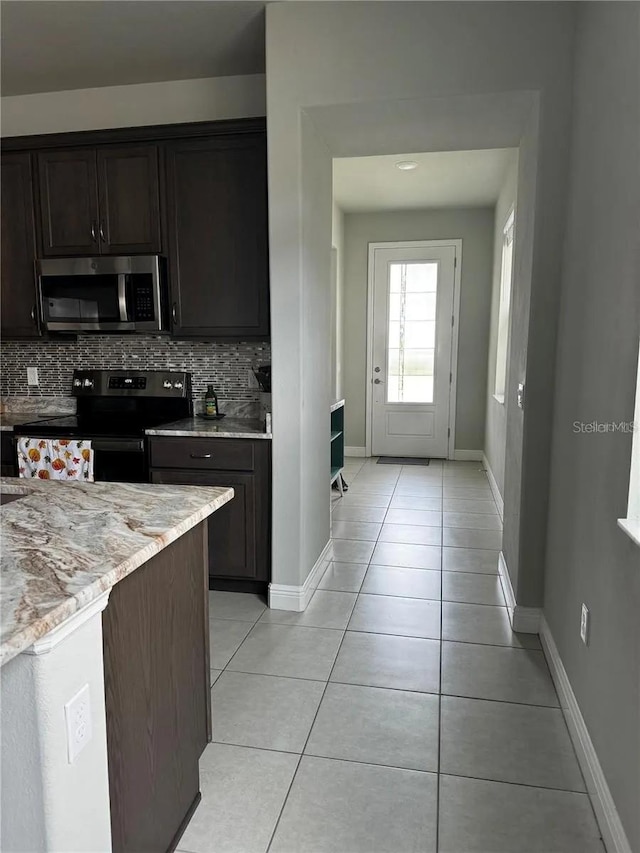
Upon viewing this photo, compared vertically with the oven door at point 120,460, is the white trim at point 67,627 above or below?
above

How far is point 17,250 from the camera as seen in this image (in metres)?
3.29

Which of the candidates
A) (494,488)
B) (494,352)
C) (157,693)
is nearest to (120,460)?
(157,693)

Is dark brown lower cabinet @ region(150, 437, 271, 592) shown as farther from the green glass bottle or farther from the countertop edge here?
the green glass bottle

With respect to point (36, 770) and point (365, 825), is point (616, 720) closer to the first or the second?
point (365, 825)

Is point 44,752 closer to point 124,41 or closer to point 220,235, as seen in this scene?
point 220,235

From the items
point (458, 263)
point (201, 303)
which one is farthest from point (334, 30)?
point (458, 263)

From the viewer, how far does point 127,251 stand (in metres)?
3.16

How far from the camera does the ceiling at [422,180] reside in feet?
14.8

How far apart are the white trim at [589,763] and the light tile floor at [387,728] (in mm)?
37

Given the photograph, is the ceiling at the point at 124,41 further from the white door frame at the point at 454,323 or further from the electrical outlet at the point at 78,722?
the white door frame at the point at 454,323

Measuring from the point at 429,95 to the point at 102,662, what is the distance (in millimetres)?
2473

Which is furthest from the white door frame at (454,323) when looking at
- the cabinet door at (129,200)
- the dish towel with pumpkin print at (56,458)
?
the dish towel with pumpkin print at (56,458)

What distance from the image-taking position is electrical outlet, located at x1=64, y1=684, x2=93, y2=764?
3.13ft

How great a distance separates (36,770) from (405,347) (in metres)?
5.96
